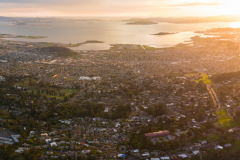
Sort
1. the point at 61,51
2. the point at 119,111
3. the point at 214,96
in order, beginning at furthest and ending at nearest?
the point at 61,51, the point at 214,96, the point at 119,111

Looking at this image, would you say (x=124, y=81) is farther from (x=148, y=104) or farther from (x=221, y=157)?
(x=221, y=157)

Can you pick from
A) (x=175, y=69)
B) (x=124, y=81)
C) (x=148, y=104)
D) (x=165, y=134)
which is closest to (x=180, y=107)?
(x=148, y=104)

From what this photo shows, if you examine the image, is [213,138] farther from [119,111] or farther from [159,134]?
[119,111]

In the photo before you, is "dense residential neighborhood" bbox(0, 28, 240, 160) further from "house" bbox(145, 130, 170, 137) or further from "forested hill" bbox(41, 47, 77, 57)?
"forested hill" bbox(41, 47, 77, 57)

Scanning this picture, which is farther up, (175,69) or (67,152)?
(175,69)

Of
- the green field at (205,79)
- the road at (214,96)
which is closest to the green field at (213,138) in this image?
the road at (214,96)

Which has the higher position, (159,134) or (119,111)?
(119,111)

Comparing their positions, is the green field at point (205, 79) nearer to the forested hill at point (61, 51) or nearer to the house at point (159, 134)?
the house at point (159, 134)

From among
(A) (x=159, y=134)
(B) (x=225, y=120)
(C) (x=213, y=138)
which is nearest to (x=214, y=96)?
(B) (x=225, y=120)

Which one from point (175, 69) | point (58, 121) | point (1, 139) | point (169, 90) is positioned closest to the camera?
point (1, 139)
